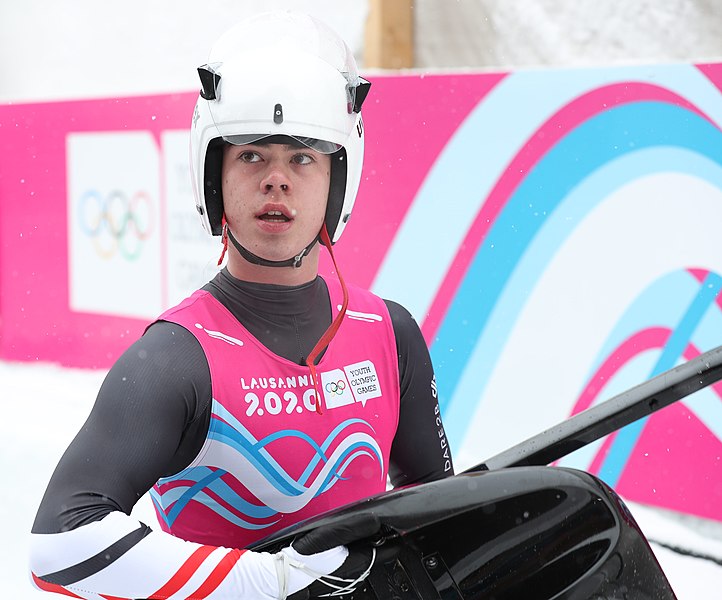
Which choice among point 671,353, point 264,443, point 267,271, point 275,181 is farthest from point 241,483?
point 671,353

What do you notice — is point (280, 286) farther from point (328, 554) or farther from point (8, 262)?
point (8, 262)

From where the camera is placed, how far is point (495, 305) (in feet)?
12.4

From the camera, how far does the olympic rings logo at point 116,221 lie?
537 centimetres

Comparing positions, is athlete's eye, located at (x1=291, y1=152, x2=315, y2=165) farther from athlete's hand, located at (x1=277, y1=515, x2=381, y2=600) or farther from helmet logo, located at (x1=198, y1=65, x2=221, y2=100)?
athlete's hand, located at (x1=277, y1=515, x2=381, y2=600)

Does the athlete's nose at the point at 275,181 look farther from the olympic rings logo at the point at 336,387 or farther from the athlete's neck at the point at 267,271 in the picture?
the olympic rings logo at the point at 336,387

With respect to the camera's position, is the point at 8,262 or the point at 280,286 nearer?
the point at 280,286

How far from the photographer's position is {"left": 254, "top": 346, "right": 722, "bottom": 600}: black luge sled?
54.1 inches

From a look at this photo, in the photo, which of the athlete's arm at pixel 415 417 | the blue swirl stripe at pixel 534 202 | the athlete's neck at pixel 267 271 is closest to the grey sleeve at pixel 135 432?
the athlete's neck at pixel 267 271

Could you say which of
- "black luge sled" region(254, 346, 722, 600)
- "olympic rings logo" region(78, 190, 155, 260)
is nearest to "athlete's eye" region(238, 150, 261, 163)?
"black luge sled" region(254, 346, 722, 600)

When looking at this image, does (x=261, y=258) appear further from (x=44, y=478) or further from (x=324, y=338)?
(x=44, y=478)

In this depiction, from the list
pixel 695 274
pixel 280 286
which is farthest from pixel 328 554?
pixel 695 274

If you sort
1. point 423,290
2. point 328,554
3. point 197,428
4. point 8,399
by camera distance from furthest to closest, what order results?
point 8,399, point 423,290, point 197,428, point 328,554

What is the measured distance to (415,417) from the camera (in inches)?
73.1

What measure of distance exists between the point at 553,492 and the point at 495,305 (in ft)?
7.88
